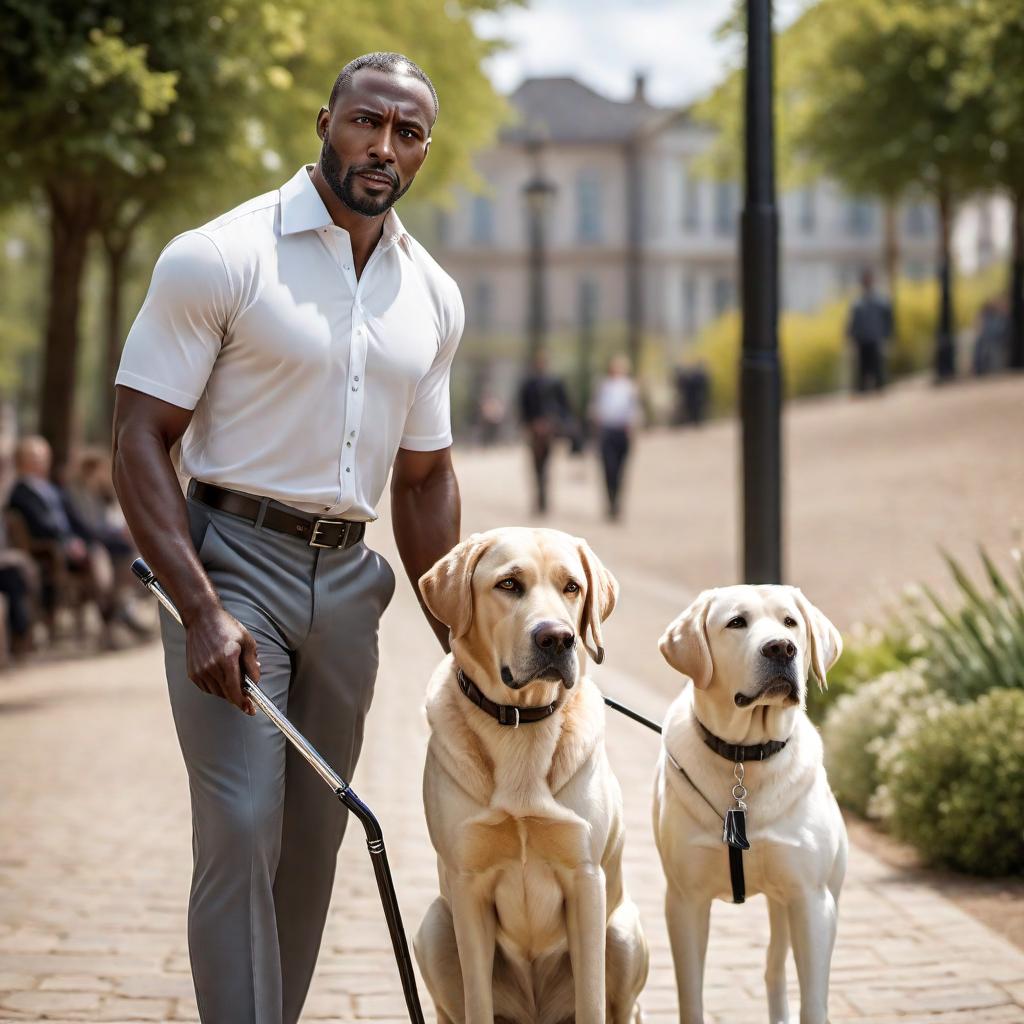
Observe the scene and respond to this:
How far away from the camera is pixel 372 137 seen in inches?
140

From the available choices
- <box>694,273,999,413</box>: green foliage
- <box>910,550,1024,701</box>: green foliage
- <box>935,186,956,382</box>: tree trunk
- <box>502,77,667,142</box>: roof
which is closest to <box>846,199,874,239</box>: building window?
<box>502,77,667,142</box>: roof

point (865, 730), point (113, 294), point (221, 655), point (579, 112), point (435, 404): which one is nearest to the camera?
point (221, 655)

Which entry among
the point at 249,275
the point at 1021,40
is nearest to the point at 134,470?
the point at 249,275

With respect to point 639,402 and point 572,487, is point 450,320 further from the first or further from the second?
point 639,402

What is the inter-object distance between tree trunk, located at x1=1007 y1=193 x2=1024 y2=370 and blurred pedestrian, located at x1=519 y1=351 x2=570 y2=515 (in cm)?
939

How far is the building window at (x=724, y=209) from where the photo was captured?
7450 cm

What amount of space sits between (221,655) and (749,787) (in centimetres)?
134

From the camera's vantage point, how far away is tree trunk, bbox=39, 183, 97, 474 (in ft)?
50.5

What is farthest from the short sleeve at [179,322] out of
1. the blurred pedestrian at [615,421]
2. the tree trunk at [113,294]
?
the blurred pedestrian at [615,421]

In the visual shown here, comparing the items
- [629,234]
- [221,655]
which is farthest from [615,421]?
[629,234]

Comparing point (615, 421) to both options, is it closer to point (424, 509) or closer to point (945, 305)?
point (945, 305)

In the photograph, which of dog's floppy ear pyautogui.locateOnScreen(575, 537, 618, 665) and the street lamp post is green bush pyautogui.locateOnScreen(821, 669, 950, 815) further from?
dog's floppy ear pyautogui.locateOnScreen(575, 537, 618, 665)

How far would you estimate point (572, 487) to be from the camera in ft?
91.6

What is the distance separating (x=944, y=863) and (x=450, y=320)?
135 inches
